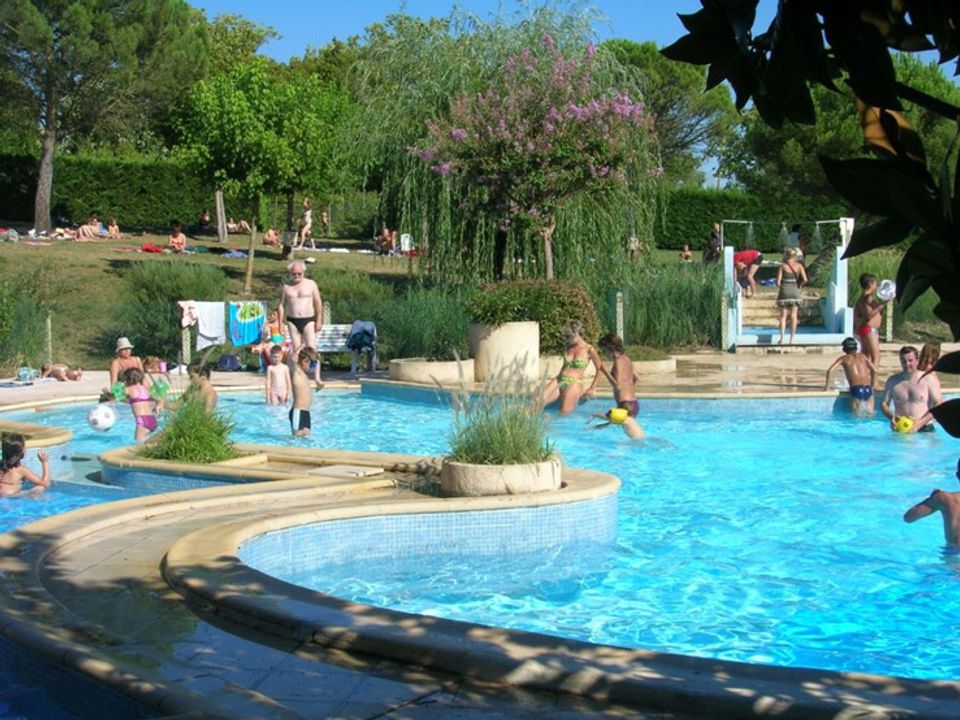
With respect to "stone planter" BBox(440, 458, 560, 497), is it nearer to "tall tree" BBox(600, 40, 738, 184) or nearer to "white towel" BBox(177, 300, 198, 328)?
"white towel" BBox(177, 300, 198, 328)

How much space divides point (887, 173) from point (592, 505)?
7037mm

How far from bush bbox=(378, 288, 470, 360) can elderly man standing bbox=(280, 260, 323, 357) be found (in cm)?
187

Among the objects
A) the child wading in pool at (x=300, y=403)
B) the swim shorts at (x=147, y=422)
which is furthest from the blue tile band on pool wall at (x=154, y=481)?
the child wading in pool at (x=300, y=403)

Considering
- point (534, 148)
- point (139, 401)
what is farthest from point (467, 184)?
point (139, 401)

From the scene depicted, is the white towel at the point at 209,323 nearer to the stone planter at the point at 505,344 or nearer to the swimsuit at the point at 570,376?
the stone planter at the point at 505,344

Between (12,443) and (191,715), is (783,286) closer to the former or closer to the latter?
(12,443)

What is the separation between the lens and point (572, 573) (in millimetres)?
8164

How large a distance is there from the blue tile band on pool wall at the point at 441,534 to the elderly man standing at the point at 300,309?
29.1 ft

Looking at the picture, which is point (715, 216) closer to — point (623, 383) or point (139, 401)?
point (623, 383)

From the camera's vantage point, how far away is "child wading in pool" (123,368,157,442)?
1261 centimetres

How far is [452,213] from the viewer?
20953 millimetres

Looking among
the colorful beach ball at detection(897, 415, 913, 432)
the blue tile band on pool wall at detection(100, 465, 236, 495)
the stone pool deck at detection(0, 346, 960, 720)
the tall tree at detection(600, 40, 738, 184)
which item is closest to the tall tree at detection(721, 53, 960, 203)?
the tall tree at detection(600, 40, 738, 184)

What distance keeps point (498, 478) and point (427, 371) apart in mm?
8095

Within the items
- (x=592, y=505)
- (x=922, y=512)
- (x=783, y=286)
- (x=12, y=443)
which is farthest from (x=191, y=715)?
(x=783, y=286)
